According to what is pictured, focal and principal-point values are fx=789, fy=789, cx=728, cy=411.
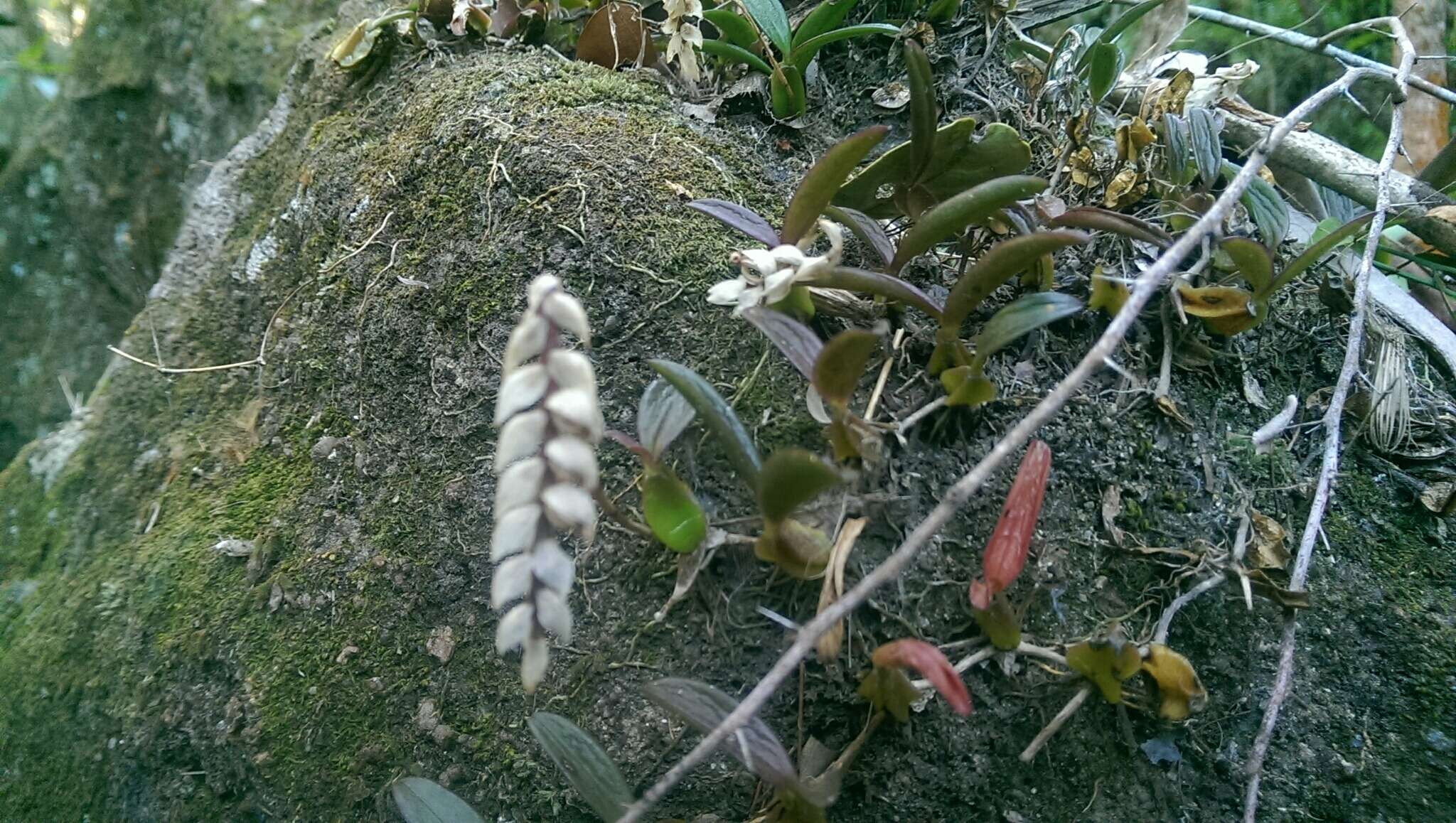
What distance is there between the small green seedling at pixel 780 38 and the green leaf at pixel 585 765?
3.19ft

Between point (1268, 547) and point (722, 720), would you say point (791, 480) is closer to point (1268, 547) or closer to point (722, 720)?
point (722, 720)

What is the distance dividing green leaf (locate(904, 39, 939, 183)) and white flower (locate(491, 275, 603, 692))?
0.55 meters

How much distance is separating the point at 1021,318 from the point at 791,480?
1.06 feet

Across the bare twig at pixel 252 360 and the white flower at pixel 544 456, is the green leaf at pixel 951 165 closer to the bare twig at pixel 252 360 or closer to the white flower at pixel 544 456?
the white flower at pixel 544 456

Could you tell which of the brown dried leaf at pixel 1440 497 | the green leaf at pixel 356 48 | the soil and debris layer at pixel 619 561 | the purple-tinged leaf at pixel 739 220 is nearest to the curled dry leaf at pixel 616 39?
the soil and debris layer at pixel 619 561

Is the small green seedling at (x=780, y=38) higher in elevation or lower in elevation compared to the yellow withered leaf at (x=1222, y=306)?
higher

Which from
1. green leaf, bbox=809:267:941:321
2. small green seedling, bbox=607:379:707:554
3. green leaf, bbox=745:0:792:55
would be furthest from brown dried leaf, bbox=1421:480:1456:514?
green leaf, bbox=745:0:792:55

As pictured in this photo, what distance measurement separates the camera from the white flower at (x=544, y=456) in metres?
0.51

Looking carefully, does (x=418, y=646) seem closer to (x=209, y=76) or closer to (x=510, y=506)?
(x=510, y=506)

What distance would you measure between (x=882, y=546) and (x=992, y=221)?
1.49 feet

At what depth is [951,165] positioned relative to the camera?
98 centimetres

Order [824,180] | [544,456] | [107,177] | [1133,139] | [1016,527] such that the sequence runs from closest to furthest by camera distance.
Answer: [544,456] < [1016,527] < [824,180] < [1133,139] < [107,177]

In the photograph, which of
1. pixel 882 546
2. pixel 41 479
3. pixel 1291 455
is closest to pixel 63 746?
pixel 41 479

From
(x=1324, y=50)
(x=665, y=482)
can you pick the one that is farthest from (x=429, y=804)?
(x=1324, y=50)
